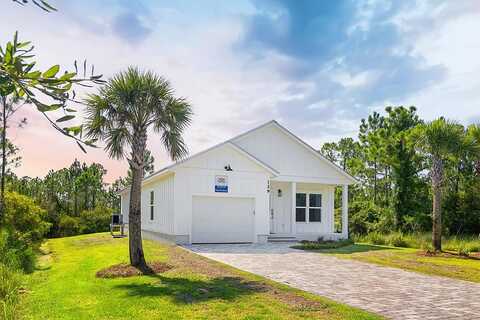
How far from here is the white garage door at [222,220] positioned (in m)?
21.2

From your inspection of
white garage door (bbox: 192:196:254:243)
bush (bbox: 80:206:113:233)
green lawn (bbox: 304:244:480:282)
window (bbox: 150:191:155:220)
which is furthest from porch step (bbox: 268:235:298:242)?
bush (bbox: 80:206:113:233)

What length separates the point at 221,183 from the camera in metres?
21.5

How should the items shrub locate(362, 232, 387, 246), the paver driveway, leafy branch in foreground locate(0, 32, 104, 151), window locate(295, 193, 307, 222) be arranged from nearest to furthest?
leafy branch in foreground locate(0, 32, 104, 151)
the paver driveway
shrub locate(362, 232, 387, 246)
window locate(295, 193, 307, 222)

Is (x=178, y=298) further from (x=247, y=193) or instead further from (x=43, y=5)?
(x=247, y=193)

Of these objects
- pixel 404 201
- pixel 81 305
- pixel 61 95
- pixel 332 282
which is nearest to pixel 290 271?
pixel 332 282

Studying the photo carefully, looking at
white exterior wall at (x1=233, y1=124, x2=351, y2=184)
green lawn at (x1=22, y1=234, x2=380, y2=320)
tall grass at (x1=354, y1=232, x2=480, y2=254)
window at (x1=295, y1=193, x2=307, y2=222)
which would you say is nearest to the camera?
green lawn at (x1=22, y1=234, x2=380, y2=320)

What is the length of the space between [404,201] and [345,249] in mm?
9968

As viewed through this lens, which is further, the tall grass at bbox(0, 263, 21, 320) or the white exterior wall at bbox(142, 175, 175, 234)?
the white exterior wall at bbox(142, 175, 175, 234)

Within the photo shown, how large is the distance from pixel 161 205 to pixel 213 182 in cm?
369

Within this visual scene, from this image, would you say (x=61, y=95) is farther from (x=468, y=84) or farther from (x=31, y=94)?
(x=468, y=84)

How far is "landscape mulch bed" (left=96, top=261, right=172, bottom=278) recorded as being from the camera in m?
12.2

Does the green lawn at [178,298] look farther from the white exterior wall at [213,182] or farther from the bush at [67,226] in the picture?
the bush at [67,226]

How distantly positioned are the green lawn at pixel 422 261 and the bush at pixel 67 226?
23597 mm

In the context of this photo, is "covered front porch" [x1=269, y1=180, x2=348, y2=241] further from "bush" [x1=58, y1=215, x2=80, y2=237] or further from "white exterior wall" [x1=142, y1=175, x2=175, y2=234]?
"bush" [x1=58, y1=215, x2=80, y2=237]
